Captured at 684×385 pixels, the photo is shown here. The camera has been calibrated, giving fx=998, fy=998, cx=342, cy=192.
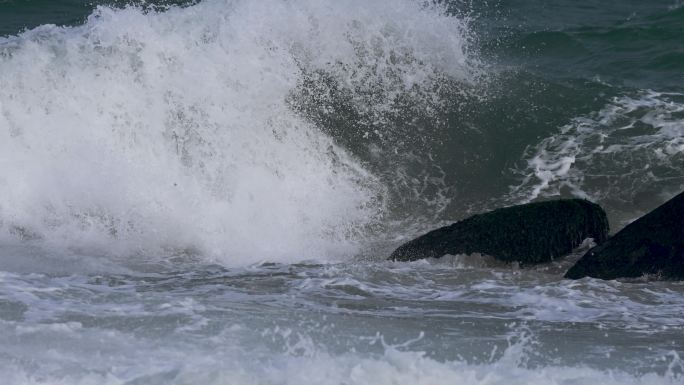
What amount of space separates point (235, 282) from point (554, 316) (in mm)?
2422

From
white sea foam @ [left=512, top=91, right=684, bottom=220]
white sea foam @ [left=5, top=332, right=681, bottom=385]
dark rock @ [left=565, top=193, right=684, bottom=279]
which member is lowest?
white sea foam @ [left=5, top=332, right=681, bottom=385]

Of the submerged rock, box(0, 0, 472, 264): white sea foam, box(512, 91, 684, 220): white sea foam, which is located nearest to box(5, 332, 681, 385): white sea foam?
the submerged rock

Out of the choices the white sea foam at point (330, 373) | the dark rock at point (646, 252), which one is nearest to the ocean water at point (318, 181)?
the white sea foam at point (330, 373)

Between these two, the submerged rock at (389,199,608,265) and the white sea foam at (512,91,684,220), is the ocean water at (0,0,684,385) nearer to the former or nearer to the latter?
the white sea foam at (512,91,684,220)

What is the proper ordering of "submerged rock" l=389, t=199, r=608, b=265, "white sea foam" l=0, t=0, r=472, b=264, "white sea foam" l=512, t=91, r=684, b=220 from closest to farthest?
"submerged rock" l=389, t=199, r=608, b=265 < "white sea foam" l=0, t=0, r=472, b=264 < "white sea foam" l=512, t=91, r=684, b=220

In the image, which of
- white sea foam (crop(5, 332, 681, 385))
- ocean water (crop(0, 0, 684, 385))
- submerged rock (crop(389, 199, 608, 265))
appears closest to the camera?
white sea foam (crop(5, 332, 681, 385))

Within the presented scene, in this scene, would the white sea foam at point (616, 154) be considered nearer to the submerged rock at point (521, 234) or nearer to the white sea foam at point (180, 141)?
the submerged rock at point (521, 234)

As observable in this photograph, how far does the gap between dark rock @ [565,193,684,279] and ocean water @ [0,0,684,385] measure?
0.42 feet

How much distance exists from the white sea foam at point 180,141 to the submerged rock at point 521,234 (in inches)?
41.5

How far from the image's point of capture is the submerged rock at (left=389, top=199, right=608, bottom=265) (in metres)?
8.16

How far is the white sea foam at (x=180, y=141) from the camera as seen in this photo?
9.38 metres

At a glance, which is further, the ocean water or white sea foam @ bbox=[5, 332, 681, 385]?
the ocean water

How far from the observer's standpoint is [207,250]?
9055mm

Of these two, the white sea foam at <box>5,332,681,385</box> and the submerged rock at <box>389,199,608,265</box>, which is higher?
the submerged rock at <box>389,199,608,265</box>
